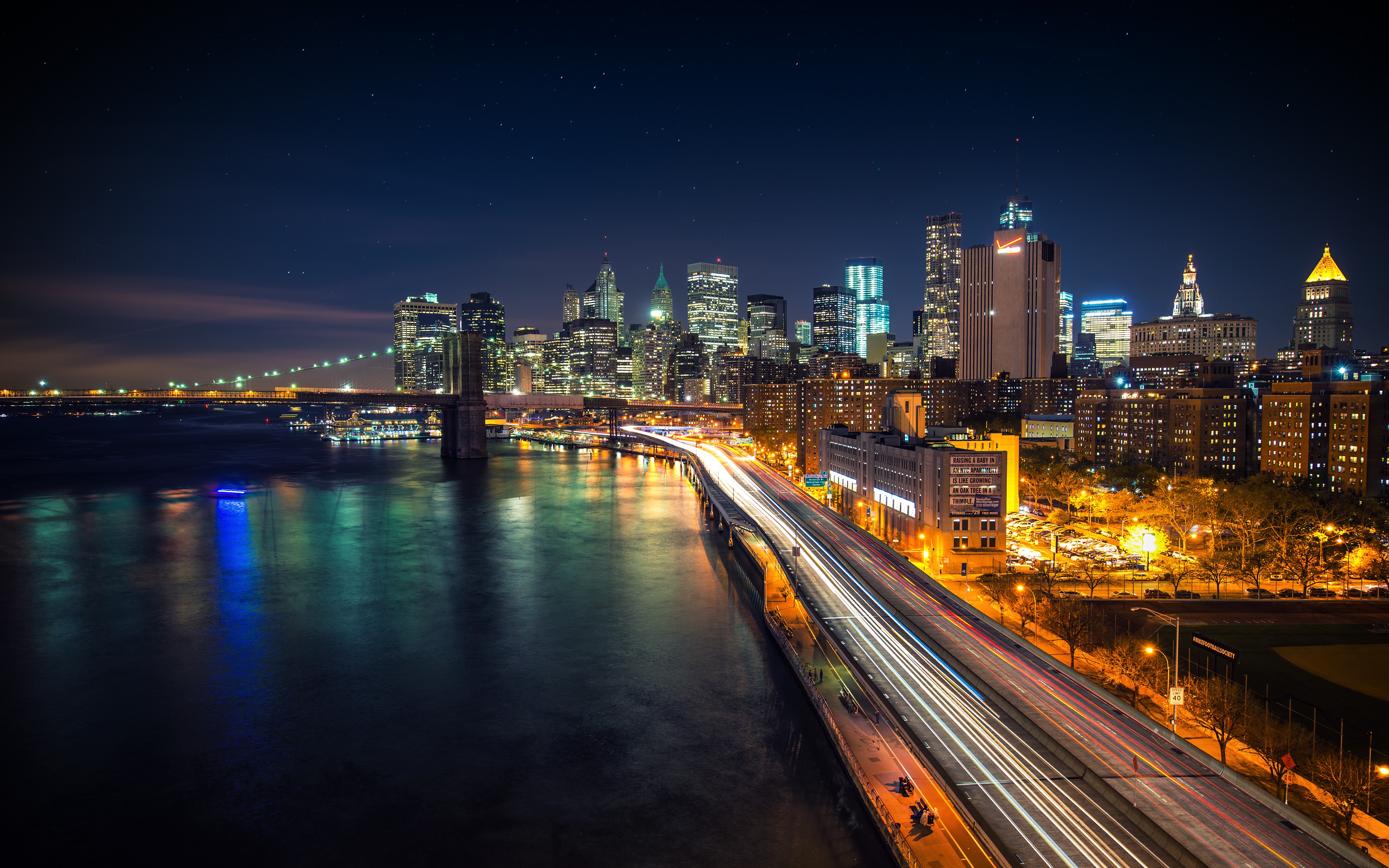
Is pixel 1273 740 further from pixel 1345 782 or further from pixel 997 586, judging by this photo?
pixel 997 586

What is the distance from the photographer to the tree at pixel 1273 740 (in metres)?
16.0

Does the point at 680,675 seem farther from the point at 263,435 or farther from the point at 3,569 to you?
the point at 263,435

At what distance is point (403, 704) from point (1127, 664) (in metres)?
19.6

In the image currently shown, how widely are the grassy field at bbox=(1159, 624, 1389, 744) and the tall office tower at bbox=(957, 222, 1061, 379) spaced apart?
4743 inches

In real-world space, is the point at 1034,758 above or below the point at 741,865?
above

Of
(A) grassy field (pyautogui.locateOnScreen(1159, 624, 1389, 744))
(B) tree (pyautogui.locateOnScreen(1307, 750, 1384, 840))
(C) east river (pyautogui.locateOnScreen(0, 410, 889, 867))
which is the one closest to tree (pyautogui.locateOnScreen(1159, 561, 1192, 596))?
(A) grassy field (pyautogui.locateOnScreen(1159, 624, 1389, 744))

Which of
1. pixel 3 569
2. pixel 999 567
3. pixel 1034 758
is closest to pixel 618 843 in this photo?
pixel 1034 758

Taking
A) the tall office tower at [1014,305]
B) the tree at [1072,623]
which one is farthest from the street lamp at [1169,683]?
the tall office tower at [1014,305]

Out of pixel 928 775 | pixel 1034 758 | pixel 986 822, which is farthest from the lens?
pixel 928 775

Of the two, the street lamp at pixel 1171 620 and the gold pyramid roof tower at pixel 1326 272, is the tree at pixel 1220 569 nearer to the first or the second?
the street lamp at pixel 1171 620

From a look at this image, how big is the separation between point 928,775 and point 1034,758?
7.66 feet

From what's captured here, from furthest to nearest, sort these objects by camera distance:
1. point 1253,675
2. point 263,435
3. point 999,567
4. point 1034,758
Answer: point 263,435
point 999,567
point 1253,675
point 1034,758

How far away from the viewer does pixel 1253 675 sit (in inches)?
832

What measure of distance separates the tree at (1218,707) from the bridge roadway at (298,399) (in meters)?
85.8
